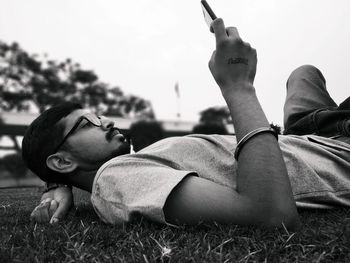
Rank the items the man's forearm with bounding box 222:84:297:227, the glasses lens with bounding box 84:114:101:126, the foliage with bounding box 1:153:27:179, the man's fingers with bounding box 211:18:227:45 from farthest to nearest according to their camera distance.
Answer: the foliage with bounding box 1:153:27:179 < the glasses lens with bounding box 84:114:101:126 < the man's fingers with bounding box 211:18:227:45 < the man's forearm with bounding box 222:84:297:227

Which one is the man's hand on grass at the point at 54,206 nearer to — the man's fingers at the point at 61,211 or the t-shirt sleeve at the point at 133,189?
the man's fingers at the point at 61,211

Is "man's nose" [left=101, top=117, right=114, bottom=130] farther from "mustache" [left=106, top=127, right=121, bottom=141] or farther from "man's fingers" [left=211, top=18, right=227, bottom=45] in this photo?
"man's fingers" [left=211, top=18, right=227, bottom=45]

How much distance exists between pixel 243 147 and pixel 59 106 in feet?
5.11

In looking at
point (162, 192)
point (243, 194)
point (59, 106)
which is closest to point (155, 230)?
point (162, 192)

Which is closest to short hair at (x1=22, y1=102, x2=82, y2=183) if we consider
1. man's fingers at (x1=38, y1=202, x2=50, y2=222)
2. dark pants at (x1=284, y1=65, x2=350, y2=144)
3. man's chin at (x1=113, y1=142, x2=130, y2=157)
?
man's fingers at (x1=38, y1=202, x2=50, y2=222)

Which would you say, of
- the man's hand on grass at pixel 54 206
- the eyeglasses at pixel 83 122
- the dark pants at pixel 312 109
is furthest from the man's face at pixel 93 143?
the dark pants at pixel 312 109

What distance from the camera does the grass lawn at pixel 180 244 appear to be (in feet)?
4.71

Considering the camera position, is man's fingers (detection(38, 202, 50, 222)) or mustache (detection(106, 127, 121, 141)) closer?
man's fingers (detection(38, 202, 50, 222))

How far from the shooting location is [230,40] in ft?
6.22

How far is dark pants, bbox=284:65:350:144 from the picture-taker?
2.72m

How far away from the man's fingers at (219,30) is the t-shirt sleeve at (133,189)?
69 cm

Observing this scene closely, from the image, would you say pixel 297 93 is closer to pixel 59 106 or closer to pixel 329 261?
pixel 59 106

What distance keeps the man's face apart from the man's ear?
46mm

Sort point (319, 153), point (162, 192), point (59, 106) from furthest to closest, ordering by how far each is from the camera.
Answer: point (59, 106)
point (319, 153)
point (162, 192)
